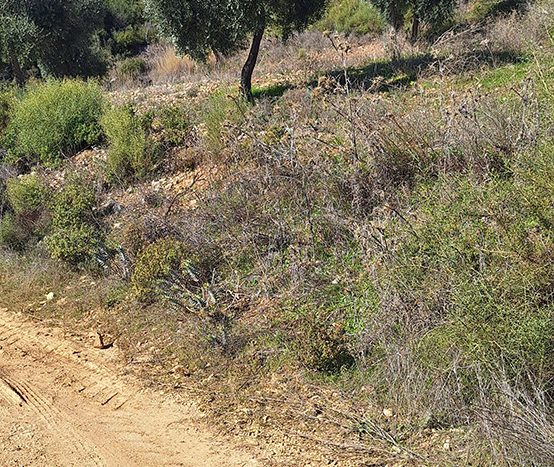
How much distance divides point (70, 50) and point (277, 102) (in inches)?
428

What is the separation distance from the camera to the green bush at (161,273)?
20.3 ft

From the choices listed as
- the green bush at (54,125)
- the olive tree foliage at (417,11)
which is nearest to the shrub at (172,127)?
the green bush at (54,125)

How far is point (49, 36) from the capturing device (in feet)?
56.3

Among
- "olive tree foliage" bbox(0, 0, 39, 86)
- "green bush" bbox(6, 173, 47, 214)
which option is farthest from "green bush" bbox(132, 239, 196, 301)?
"olive tree foliage" bbox(0, 0, 39, 86)

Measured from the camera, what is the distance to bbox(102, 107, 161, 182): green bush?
8.80m

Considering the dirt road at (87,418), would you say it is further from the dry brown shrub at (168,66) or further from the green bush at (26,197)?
the dry brown shrub at (168,66)

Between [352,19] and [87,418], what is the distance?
20.3 metres

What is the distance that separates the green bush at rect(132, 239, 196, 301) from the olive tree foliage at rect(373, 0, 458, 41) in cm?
1240

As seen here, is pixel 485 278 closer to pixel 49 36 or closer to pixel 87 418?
pixel 87 418

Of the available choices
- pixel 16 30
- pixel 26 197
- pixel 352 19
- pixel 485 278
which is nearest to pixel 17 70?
pixel 16 30

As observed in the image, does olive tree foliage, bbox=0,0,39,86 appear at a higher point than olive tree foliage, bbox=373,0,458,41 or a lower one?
higher

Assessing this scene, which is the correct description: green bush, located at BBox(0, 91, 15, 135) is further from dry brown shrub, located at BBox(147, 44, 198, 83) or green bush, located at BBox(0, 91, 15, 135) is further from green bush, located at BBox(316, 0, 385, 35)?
green bush, located at BBox(316, 0, 385, 35)

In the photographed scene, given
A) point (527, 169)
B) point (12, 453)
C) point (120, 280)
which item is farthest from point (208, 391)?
point (527, 169)

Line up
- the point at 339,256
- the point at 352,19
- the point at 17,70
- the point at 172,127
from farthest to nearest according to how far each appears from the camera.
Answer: the point at 352,19 < the point at 17,70 < the point at 172,127 < the point at 339,256
